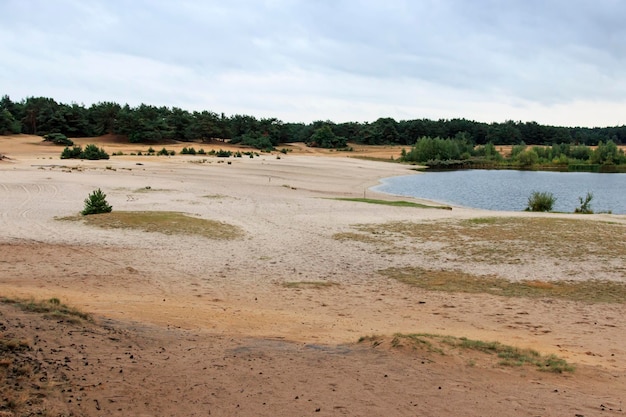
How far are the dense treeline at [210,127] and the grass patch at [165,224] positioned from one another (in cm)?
5990

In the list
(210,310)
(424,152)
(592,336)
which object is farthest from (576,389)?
(424,152)

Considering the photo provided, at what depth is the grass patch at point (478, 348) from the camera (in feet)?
23.6

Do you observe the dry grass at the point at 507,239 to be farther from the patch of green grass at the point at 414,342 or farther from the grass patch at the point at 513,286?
the patch of green grass at the point at 414,342

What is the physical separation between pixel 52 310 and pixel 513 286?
9410mm

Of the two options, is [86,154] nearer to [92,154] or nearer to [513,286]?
[92,154]

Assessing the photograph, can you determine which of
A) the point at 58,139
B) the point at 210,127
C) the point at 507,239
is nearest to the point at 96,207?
the point at 507,239

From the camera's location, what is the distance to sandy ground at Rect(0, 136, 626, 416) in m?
5.83

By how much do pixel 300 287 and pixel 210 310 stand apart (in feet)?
8.87

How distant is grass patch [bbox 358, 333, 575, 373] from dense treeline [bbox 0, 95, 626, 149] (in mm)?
73535

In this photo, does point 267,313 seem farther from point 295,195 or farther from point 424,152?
point 424,152

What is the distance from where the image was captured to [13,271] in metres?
12.0

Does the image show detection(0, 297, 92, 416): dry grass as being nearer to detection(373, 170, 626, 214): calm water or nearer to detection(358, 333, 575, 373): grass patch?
detection(358, 333, 575, 373): grass patch

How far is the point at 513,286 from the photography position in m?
12.4

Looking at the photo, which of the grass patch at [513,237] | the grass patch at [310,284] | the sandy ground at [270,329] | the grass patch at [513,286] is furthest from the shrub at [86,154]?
the grass patch at [513,286]
